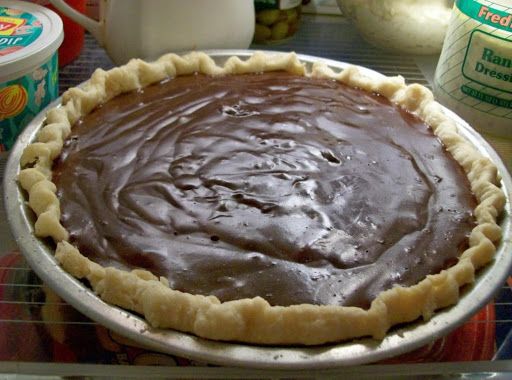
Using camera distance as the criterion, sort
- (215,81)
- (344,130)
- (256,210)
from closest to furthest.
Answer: (256,210), (344,130), (215,81)

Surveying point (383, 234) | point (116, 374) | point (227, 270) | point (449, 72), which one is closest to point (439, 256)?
point (383, 234)

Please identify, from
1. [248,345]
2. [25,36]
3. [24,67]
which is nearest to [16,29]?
[25,36]

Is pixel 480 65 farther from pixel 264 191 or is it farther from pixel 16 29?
pixel 16 29

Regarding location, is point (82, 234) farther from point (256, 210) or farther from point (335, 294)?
point (335, 294)

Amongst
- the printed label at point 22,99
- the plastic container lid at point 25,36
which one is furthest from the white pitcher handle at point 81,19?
the printed label at point 22,99

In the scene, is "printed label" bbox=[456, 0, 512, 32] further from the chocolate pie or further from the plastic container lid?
the plastic container lid

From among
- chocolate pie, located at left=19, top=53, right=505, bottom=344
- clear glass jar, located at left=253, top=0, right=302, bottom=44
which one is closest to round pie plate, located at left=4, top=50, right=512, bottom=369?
chocolate pie, located at left=19, top=53, right=505, bottom=344

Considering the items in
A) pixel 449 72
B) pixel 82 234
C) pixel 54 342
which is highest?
pixel 449 72
